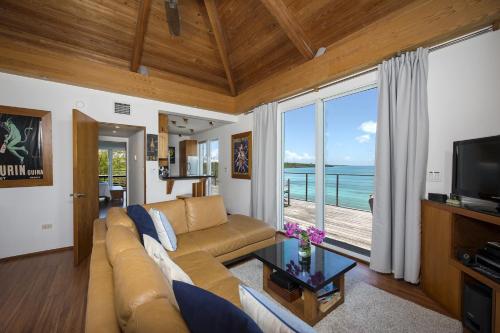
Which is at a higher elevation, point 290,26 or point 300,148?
point 290,26

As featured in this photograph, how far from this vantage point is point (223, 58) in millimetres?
3861

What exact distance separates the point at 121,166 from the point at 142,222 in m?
7.39

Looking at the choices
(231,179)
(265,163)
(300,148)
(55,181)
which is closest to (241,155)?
(231,179)

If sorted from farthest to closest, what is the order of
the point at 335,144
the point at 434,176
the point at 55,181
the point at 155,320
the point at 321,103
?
the point at 335,144 < the point at 321,103 < the point at 55,181 < the point at 434,176 < the point at 155,320

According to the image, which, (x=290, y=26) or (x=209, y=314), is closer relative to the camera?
(x=209, y=314)

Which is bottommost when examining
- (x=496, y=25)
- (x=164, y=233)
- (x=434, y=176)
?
(x=164, y=233)

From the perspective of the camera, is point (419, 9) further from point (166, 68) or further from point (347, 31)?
point (166, 68)

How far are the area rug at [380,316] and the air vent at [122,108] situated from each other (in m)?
3.53

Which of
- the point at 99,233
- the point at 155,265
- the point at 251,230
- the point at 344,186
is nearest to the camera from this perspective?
the point at 155,265

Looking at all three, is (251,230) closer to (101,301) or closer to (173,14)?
(101,301)

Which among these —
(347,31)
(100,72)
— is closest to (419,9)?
(347,31)

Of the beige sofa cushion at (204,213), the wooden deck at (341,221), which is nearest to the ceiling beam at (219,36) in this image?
the beige sofa cushion at (204,213)

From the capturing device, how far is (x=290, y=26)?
287 centimetres

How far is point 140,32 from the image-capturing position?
300 cm
